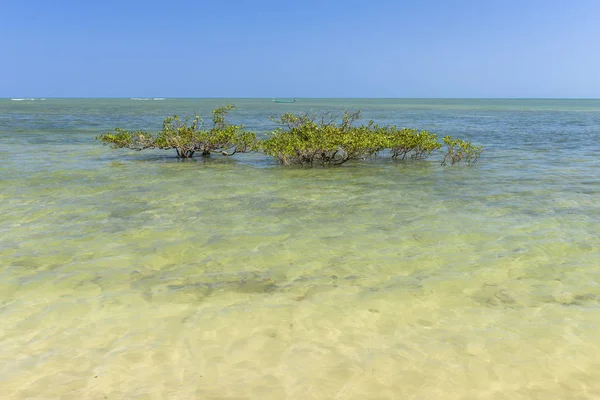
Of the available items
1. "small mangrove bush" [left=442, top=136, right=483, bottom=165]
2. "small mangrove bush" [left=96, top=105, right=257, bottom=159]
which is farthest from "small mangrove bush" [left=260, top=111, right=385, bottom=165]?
"small mangrove bush" [left=442, top=136, right=483, bottom=165]

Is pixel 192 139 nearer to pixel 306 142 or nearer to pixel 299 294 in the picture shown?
pixel 306 142

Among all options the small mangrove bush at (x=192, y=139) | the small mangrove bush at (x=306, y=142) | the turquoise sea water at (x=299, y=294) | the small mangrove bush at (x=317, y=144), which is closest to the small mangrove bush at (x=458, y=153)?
the small mangrove bush at (x=306, y=142)

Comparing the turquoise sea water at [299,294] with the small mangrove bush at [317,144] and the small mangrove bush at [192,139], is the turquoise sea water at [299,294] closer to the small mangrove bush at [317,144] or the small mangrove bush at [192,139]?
the small mangrove bush at [317,144]

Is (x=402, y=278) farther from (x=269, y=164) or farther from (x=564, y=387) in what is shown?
(x=269, y=164)

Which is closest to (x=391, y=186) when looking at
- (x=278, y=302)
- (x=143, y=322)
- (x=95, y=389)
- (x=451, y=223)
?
(x=451, y=223)

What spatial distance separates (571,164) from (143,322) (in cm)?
1904

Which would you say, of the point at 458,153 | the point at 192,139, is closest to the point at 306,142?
the point at 192,139

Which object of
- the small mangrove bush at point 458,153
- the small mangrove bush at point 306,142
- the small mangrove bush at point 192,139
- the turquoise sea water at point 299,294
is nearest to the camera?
the turquoise sea water at point 299,294

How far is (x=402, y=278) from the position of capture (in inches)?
285

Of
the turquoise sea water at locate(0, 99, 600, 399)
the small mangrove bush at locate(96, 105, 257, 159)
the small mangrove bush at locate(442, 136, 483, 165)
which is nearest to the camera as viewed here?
the turquoise sea water at locate(0, 99, 600, 399)

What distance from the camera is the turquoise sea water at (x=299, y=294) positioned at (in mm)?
4719

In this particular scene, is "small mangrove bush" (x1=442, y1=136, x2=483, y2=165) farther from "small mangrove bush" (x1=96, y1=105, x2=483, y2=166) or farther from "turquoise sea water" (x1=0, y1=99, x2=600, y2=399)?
"turquoise sea water" (x1=0, y1=99, x2=600, y2=399)

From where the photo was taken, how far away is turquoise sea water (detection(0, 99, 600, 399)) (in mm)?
4719

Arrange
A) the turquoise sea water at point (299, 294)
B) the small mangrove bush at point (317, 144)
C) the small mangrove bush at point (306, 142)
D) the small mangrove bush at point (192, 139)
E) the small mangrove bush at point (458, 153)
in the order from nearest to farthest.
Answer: the turquoise sea water at point (299, 294) → the small mangrove bush at point (317, 144) → the small mangrove bush at point (306, 142) → the small mangrove bush at point (458, 153) → the small mangrove bush at point (192, 139)
